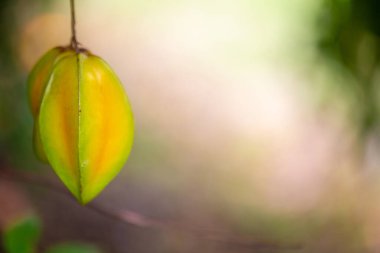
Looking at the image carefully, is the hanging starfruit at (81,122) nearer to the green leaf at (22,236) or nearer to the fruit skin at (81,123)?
the fruit skin at (81,123)

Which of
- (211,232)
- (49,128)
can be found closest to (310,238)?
(211,232)

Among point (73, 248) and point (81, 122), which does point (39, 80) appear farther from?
point (73, 248)

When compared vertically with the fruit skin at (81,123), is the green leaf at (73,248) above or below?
below

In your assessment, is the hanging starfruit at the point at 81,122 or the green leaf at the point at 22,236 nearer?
the hanging starfruit at the point at 81,122

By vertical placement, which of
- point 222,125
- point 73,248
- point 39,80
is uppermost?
point 39,80

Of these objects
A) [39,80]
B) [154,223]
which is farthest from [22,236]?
[39,80]

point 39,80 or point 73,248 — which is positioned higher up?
point 39,80

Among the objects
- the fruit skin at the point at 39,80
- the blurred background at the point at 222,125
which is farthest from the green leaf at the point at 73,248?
the fruit skin at the point at 39,80
